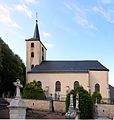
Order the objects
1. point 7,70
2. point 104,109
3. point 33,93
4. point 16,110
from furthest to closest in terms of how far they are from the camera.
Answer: point 7,70, point 33,93, point 104,109, point 16,110

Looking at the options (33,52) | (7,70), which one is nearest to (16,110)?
(7,70)

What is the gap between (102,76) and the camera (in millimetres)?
58562

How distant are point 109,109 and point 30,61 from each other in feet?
75.9

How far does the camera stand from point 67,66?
61062mm

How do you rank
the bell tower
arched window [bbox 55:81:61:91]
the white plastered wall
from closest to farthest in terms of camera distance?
1. the white plastered wall
2. arched window [bbox 55:81:61:91]
3. the bell tower

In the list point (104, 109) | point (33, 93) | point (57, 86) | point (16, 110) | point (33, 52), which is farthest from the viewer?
point (33, 52)

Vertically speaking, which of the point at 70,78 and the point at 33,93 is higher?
the point at 70,78

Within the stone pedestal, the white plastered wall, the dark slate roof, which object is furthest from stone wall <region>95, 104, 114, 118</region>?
the stone pedestal

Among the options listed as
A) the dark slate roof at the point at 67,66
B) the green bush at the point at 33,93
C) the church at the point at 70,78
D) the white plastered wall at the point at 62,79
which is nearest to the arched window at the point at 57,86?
A: the church at the point at 70,78

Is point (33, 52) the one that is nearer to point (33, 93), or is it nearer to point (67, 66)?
point (67, 66)

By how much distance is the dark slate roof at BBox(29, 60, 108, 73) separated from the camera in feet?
194

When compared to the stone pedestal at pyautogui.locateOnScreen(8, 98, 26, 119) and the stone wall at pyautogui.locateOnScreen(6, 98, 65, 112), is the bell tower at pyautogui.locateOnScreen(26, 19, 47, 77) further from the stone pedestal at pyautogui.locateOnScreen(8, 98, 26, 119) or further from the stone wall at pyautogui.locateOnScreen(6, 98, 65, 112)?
the stone pedestal at pyautogui.locateOnScreen(8, 98, 26, 119)

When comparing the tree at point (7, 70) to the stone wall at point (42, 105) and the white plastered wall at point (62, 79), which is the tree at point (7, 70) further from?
the stone wall at point (42, 105)

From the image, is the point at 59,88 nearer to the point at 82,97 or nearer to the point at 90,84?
the point at 90,84
